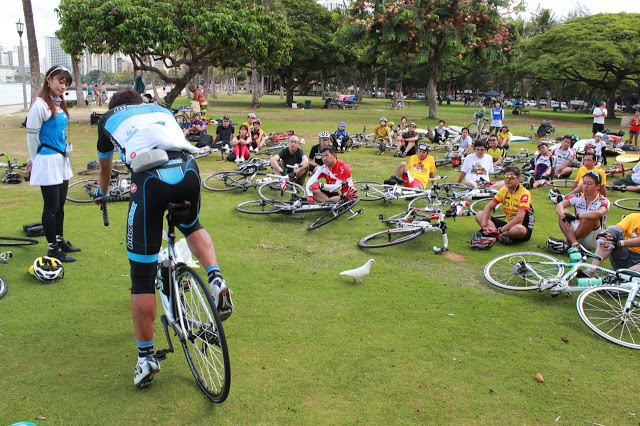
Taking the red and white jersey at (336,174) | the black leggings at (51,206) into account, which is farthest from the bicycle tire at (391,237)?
the black leggings at (51,206)

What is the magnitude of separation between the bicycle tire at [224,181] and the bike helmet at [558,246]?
5989 millimetres

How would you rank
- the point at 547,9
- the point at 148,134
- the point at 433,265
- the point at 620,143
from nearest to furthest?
the point at 148,134 → the point at 433,265 → the point at 620,143 → the point at 547,9

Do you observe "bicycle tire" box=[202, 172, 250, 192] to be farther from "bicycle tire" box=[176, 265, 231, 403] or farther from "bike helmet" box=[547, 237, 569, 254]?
"bicycle tire" box=[176, 265, 231, 403]

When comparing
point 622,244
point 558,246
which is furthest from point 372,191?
point 622,244

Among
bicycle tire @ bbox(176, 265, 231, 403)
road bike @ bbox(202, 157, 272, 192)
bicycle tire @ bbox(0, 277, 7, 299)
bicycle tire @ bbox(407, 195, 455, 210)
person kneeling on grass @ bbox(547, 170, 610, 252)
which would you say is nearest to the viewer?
bicycle tire @ bbox(176, 265, 231, 403)

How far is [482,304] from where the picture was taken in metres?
5.15

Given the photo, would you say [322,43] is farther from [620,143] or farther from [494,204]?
[494,204]

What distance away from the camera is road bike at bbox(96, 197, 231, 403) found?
9.96 feet

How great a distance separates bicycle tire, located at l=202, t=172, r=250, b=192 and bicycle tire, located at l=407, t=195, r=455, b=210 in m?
3.60

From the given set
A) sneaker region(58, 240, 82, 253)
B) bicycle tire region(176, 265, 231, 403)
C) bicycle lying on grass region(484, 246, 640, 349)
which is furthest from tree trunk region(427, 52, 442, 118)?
bicycle tire region(176, 265, 231, 403)

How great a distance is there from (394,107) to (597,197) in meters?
38.0

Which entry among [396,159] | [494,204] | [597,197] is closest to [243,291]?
[494,204]

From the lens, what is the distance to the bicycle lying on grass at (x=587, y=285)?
4625mm

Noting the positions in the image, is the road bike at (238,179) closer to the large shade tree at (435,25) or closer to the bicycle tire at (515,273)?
the bicycle tire at (515,273)
